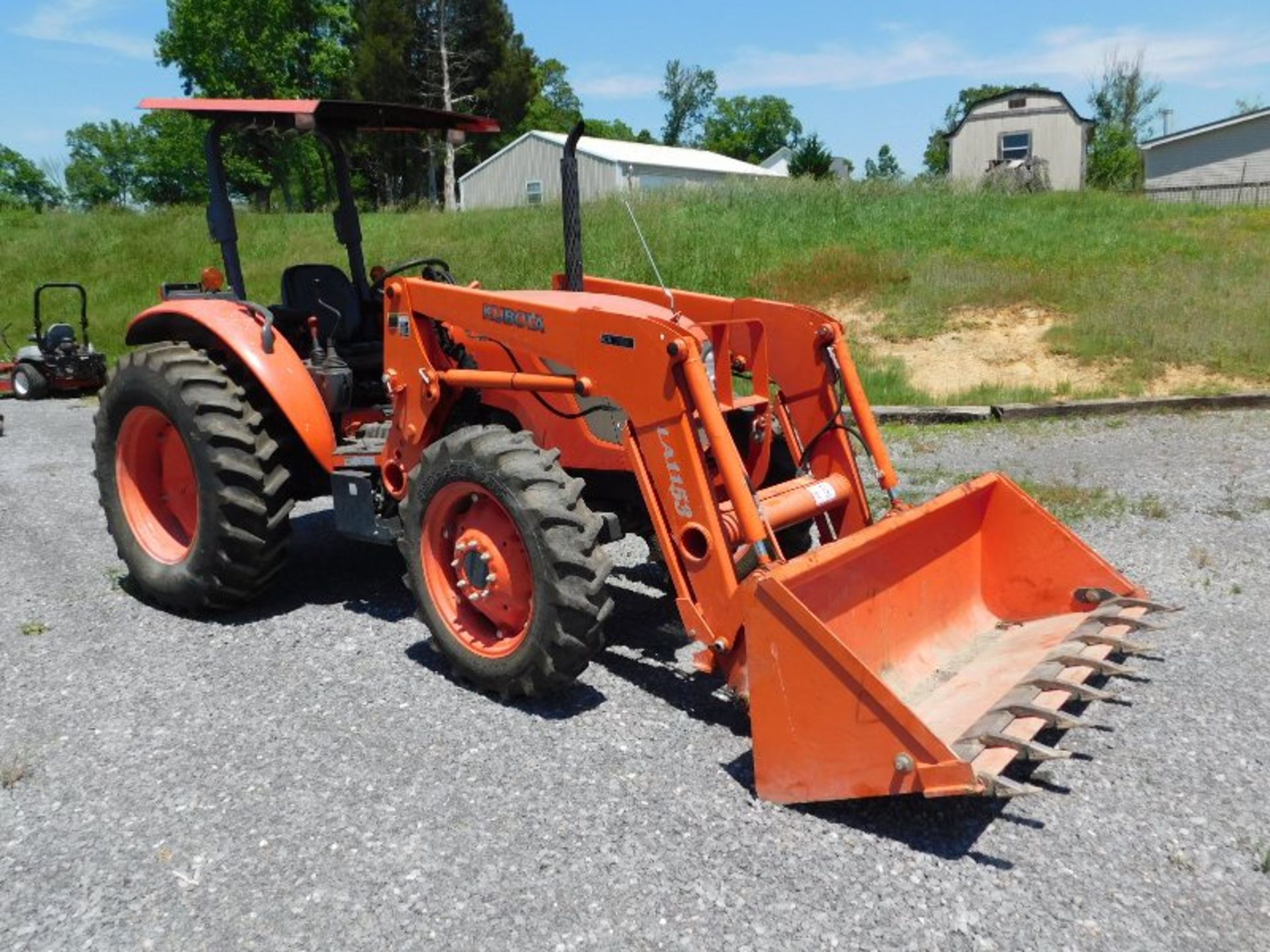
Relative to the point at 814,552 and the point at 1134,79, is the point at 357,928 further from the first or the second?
the point at 1134,79

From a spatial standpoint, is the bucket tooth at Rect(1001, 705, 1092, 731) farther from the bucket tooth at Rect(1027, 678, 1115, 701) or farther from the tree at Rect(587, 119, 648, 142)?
the tree at Rect(587, 119, 648, 142)

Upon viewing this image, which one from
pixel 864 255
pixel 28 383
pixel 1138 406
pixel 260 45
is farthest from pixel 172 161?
pixel 1138 406

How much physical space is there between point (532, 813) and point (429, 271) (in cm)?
333

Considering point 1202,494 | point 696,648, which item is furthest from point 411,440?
point 1202,494

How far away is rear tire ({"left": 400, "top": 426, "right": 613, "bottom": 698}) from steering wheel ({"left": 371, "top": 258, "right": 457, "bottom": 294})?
1.65 metres

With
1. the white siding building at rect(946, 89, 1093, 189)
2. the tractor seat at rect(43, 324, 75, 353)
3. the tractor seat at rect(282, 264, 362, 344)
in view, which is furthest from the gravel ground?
the white siding building at rect(946, 89, 1093, 189)

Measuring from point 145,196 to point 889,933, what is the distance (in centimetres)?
7641

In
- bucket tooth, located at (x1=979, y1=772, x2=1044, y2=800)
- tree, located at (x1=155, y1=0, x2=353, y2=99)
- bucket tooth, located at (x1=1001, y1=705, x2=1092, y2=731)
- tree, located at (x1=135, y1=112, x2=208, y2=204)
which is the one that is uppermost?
tree, located at (x1=155, y1=0, x2=353, y2=99)

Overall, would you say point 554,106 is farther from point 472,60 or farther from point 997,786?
point 997,786

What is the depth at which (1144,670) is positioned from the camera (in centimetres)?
438

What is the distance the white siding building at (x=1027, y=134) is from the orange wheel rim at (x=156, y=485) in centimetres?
2948

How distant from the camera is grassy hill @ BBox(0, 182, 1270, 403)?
12438mm

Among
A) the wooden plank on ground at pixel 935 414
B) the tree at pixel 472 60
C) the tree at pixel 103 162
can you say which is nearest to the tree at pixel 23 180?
the tree at pixel 103 162

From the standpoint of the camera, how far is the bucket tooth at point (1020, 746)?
3.12 m
